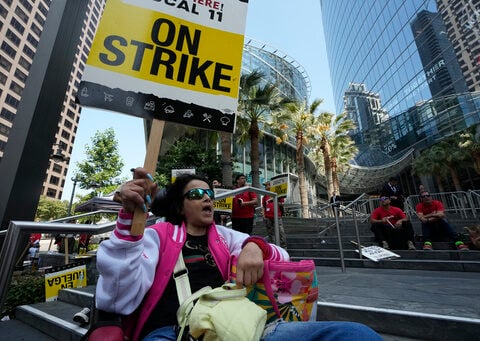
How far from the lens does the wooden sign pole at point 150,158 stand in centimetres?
109

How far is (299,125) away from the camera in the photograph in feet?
65.7

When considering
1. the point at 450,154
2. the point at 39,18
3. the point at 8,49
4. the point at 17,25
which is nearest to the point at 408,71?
the point at 450,154

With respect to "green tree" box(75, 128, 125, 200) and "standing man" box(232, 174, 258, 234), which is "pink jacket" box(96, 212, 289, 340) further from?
"green tree" box(75, 128, 125, 200)

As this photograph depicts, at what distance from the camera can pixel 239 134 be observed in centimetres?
1797

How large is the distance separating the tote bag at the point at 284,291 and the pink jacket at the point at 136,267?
0.15 meters

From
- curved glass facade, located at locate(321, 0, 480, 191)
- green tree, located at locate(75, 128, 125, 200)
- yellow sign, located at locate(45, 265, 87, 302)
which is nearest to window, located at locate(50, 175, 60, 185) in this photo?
green tree, located at locate(75, 128, 125, 200)

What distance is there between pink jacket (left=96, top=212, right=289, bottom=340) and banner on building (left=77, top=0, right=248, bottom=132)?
120 centimetres

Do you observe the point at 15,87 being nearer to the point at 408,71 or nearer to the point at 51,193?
the point at 51,193

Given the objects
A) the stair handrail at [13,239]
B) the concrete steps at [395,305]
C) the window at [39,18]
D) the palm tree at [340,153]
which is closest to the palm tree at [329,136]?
the palm tree at [340,153]

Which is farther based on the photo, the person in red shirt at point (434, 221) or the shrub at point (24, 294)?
the person in red shirt at point (434, 221)

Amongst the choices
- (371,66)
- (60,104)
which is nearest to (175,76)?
(60,104)

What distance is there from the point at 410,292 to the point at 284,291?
8.06 feet

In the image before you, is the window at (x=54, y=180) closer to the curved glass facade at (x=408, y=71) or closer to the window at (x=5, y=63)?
the window at (x=5, y=63)

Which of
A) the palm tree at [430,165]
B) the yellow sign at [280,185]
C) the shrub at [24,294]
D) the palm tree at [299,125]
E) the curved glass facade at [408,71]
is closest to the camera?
the shrub at [24,294]
